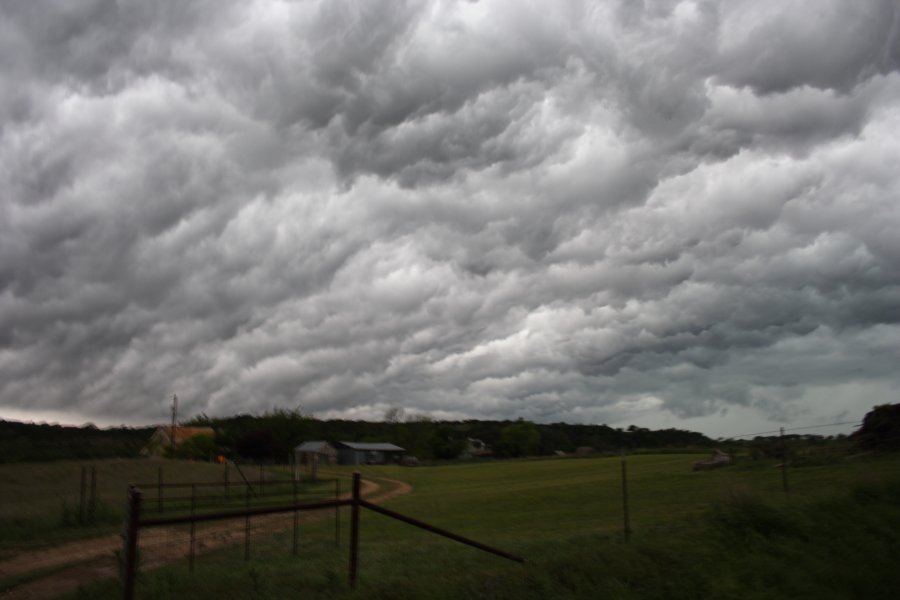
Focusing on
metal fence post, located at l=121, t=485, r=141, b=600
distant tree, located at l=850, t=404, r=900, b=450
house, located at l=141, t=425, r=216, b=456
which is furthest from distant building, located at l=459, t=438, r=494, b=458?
metal fence post, located at l=121, t=485, r=141, b=600

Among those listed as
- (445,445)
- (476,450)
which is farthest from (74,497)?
(476,450)

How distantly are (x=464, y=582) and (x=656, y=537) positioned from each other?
5.40 meters

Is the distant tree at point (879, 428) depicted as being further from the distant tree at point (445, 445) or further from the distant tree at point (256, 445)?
the distant tree at point (445, 445)

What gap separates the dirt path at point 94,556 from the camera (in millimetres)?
17473

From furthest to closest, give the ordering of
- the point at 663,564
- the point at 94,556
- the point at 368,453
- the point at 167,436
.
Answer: the point at 368,453 → the point at 167,436 → the point at 94,556 → the point at 663,564

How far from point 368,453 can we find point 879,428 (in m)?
113

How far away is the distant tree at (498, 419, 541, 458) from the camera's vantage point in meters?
145

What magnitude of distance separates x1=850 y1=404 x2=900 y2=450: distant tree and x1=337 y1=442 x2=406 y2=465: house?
335 feet

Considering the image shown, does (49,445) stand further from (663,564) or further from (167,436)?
(167,436)

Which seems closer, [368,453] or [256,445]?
[256,445]

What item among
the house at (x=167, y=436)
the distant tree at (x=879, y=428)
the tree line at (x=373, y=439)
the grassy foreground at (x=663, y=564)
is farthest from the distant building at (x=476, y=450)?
the grassy foreground at (x=663, y=564)

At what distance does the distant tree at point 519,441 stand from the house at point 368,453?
1912 cm

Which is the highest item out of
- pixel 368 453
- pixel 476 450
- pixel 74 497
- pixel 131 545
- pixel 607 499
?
pixel 131 545

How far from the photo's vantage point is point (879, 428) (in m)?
31.2
